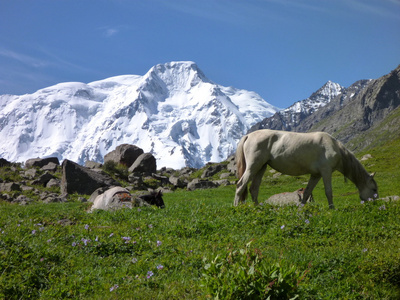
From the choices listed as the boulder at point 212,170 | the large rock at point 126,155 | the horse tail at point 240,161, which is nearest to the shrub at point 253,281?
the horse tail at point 240,161

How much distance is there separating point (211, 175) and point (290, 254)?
46692mm

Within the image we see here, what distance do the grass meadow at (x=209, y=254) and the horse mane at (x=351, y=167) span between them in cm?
314

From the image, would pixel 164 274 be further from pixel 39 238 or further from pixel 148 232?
pixel 39 238

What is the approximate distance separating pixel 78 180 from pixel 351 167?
73.8 feet

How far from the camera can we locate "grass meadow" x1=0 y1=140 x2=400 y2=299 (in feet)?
24.4

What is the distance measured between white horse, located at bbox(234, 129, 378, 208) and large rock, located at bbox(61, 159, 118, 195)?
63.2 feet

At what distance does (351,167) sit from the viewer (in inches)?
667

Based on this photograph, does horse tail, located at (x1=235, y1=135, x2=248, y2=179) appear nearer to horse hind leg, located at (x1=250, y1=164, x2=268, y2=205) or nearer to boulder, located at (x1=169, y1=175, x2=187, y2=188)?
horse hind leg, located at (x1=250, y1=164, x2=268, y2=205)

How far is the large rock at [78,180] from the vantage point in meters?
32.8

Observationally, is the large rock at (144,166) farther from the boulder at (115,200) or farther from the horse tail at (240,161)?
the horse tail at (240,161)

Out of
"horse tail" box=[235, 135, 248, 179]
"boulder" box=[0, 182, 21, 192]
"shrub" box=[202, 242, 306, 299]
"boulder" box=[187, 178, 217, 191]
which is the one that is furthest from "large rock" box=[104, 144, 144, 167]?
"shrub" box=[202, 242, 306, 299]

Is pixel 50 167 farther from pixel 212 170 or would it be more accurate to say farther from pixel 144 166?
pixel 212 170

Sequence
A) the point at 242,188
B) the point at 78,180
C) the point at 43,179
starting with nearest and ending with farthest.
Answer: the point at 242,188 → the point at 78,180 → the point at 43,179

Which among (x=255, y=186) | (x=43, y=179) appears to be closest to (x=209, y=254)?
(x=255, y=186)
